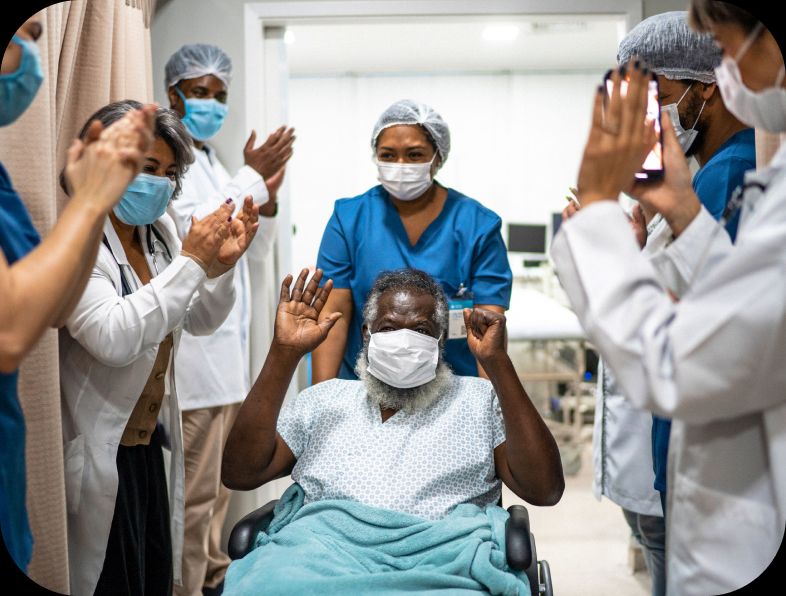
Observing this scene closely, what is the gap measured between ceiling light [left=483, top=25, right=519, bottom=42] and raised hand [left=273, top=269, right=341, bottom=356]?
459 centimetres

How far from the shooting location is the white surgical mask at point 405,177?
2.32 m

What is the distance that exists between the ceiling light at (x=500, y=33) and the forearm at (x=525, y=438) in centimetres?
470

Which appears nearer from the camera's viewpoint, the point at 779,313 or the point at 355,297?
the point at 779,313

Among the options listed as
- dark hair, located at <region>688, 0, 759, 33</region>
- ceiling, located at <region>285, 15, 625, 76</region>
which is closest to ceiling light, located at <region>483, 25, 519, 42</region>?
ceiling, located at <region>285, 15, 625, 76</region>

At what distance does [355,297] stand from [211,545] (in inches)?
50.6

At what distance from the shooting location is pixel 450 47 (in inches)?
259

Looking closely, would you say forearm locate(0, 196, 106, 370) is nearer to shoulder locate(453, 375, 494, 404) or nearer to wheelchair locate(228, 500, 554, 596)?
wheelchair locate(228, 500, 554, 596)

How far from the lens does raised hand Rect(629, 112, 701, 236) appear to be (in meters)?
1.15

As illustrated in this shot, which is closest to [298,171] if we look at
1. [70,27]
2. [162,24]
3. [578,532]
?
[162,24]

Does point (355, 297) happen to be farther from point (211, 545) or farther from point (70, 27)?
point (211, 545)

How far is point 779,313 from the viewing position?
2.98 ft

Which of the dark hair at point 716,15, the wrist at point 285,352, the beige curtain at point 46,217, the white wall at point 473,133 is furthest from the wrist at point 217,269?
the white wall at point 473,133

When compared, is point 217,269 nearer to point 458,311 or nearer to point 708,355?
point 458,311

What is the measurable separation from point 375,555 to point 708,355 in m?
0.90
